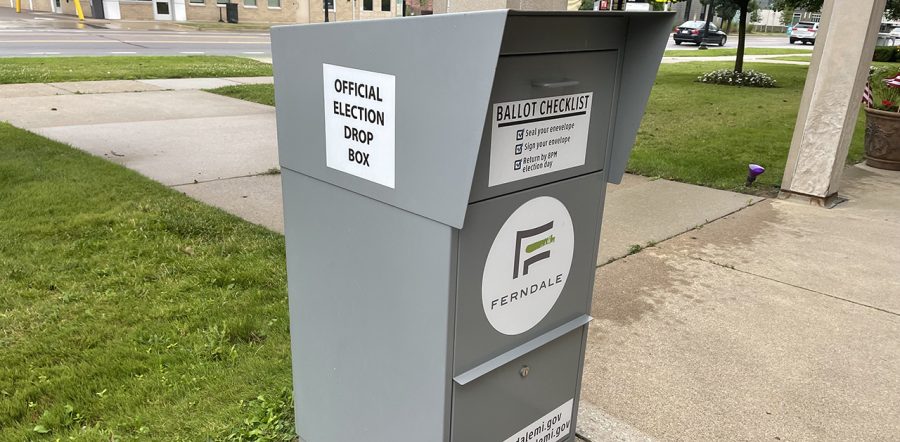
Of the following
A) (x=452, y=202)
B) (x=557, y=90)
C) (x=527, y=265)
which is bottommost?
(x=527, y=265)

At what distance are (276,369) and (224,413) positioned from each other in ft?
1.22

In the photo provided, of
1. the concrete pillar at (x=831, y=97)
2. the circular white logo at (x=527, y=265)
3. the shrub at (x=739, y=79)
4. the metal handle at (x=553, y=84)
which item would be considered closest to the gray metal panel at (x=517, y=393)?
the circular white logo at (x=527, y=265)

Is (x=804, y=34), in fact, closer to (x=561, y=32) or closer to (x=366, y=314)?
(x=561, y=32)

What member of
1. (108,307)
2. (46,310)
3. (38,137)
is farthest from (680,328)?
(38,137)

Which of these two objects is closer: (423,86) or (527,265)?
(423,86)

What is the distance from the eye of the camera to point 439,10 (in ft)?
14.4

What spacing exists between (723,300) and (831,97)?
2.94 metres

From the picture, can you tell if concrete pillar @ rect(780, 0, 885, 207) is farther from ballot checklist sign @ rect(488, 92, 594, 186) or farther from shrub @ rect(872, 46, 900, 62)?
shrub @ rect(872, 46, 900, 62)

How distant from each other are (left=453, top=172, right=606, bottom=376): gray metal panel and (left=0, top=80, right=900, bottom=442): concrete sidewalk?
0.90 meters

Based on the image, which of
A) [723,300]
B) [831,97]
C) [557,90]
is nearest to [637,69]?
[557,90]

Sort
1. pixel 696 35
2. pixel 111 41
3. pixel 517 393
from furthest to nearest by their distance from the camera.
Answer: pixel 696 35
pixel 111 41
pixel 517 393

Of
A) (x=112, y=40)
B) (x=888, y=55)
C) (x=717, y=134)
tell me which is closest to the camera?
(x=717, y=134)

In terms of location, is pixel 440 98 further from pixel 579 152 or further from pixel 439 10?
pixel 439 10

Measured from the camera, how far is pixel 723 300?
4031mm
